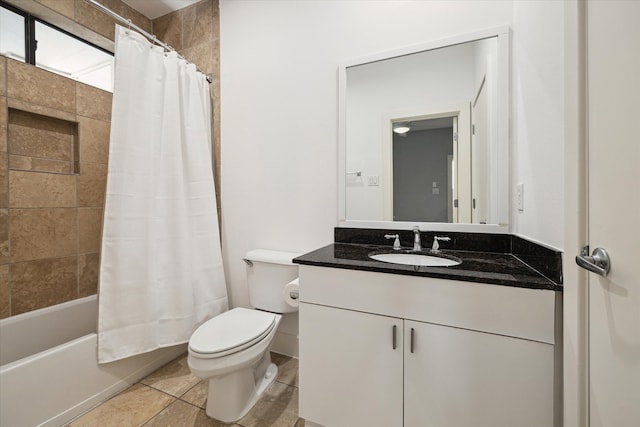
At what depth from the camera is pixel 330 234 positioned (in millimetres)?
1678

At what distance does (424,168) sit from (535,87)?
56 cm

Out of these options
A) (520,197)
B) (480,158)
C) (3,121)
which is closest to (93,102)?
(3,121)

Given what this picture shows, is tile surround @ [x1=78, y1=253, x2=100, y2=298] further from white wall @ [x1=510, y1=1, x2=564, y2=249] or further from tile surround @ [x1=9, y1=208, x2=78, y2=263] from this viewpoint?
white wall @ [x1=510, y1=1, x2=564, y2=249]

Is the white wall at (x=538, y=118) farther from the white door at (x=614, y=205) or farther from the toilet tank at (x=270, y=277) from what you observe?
the toilet tank at (x=270, y=277)

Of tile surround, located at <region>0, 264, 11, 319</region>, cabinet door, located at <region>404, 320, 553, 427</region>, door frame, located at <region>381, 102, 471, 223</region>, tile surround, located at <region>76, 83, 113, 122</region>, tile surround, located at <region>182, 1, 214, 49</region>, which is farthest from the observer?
tile surround, located at <region>182, 1, 214, 49</region>

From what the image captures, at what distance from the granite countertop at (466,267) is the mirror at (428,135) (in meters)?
0.21

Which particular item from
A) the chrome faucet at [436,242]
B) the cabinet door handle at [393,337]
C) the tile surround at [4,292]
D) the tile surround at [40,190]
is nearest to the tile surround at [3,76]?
the tile surround at [40,190]

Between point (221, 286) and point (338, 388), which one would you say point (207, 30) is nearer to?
point (221, 286)

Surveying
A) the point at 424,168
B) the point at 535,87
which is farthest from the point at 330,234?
the point at 535,87

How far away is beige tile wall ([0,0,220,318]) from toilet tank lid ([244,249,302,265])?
80cm

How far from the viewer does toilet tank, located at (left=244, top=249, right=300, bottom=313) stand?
5.32 ft

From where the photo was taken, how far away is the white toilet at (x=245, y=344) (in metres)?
1.20

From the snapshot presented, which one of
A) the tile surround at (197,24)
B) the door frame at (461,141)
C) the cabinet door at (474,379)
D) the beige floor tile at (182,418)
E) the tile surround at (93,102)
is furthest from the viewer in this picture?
the tile surround at (197,24)

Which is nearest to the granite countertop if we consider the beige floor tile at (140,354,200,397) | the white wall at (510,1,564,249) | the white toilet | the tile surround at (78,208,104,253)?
the white wall at (510,1,564,249)
